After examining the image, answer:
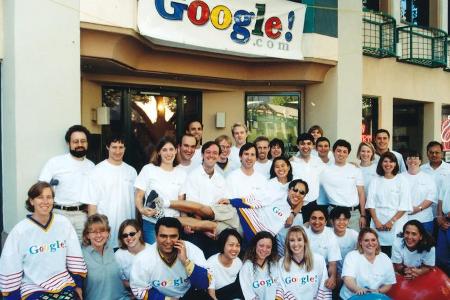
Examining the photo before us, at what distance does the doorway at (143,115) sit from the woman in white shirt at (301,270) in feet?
12.8

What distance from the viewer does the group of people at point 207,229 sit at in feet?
15.4

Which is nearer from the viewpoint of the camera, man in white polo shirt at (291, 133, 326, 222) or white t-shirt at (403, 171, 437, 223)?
man in white polo shirt at (291, 133, 326, 222)

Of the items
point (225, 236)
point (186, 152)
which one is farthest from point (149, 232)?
point (186, 152)

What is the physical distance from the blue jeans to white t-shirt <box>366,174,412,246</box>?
297 cm

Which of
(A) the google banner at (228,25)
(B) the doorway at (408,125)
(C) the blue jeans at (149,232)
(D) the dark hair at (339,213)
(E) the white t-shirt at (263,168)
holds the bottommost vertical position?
(C) the blue jeans at (149,232)

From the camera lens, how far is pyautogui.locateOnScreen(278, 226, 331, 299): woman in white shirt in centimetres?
525

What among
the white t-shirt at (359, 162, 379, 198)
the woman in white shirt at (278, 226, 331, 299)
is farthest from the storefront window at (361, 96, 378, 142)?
the woman in white shirt at (278, 226, 331, 299)

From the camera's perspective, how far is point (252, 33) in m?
8.32

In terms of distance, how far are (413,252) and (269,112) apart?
5.00 m

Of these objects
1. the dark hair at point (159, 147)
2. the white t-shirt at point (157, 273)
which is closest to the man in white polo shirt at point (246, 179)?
the dark hair at point (159, 147)

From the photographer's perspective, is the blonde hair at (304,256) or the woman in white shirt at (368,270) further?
the woman in white shirt at (368,270)

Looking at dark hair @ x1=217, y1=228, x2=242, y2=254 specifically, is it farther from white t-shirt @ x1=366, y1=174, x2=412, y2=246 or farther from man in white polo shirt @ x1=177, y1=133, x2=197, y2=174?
white t-shirt @ x1=366, y1=174, x2=412, y2=246

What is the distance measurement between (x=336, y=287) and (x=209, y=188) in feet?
6.13

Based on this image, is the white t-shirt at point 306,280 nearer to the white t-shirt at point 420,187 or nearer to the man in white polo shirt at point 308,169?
the man in white polo shirt at point 308,169
